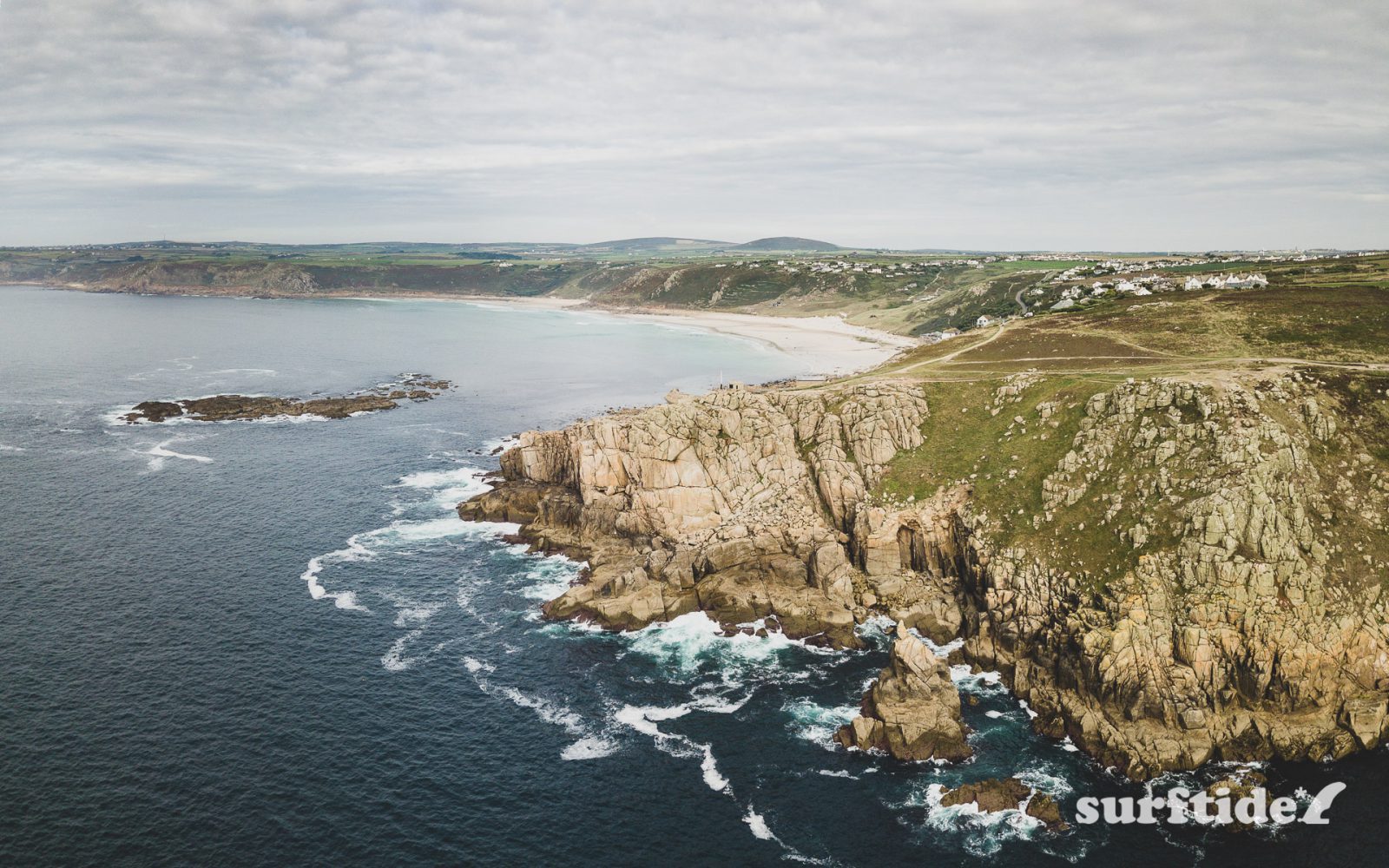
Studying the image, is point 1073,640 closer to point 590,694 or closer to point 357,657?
point 590,694

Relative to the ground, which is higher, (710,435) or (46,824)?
(710,435)

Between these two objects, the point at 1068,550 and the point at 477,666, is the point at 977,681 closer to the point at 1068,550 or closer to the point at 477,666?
the point at 1068,550

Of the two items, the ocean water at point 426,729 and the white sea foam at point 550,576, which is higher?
the white sea foam at point 550,576

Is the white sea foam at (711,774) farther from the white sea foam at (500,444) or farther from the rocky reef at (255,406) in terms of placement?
the rocky reef at (255,406)

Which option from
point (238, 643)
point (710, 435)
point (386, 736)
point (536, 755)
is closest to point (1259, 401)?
point (710, 435)

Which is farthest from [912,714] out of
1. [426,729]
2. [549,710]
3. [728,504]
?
[426,729]

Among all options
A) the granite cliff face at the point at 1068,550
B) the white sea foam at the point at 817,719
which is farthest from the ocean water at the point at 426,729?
the granite cliff face at the point at 1068,550

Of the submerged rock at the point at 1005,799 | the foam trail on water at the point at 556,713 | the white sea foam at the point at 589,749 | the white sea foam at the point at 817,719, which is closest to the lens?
the submerged rock at the point at 1005,799

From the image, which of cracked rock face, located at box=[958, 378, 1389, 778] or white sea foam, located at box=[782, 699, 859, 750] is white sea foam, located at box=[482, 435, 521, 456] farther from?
cracked rock face, located at box=[958, 378, 1389, 778]
